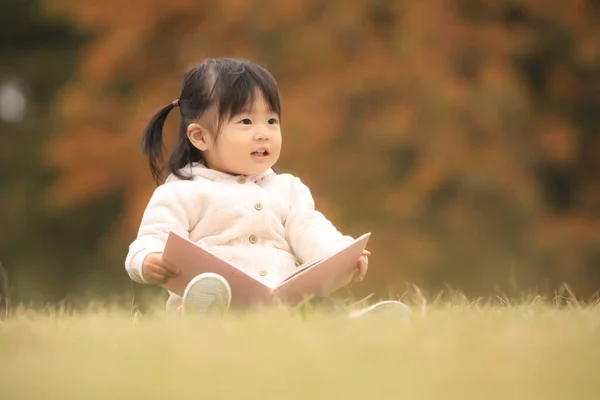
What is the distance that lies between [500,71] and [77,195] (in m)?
4.10

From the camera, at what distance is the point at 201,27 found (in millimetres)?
9719

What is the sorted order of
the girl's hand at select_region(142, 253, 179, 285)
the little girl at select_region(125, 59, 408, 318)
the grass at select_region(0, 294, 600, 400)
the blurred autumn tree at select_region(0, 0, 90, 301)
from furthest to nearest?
the blurred autumn tree at select_region(0, 0, 90, 301) → the little girl at select_region(125, 59, 408, 318) → the girl's hand at select_region(142, 253, 179, 285) → the grass at select_region(0, 294, 600, 400)

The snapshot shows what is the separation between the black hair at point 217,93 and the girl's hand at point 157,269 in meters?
0.45

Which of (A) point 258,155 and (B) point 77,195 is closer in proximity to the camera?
(A) point 258,155

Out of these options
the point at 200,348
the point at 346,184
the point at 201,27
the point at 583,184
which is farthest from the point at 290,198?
the point at 583,184

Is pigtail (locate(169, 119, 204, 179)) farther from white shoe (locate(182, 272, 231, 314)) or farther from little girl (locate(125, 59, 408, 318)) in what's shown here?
white shoe (locate(182, 272, 231, 314))

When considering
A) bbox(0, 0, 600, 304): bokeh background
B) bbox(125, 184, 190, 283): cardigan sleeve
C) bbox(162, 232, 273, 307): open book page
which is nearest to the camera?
bbox(162, 232, 273, 307): open book page

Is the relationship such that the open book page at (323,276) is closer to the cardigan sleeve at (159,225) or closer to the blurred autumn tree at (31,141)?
the cardigan sleeve at (159,225)

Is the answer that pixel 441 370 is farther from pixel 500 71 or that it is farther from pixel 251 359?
pixel 500 71

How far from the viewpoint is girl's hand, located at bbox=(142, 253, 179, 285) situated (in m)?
3.03

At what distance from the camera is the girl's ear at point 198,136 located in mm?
3482

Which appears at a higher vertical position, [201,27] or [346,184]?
[201,27]

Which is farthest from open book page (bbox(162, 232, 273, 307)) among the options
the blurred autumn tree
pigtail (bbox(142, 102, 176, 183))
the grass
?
the blurred autumn tree

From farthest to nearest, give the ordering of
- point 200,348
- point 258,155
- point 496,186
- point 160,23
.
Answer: point 160,23 → point 496,186 → point 258,155 → point 200,348
